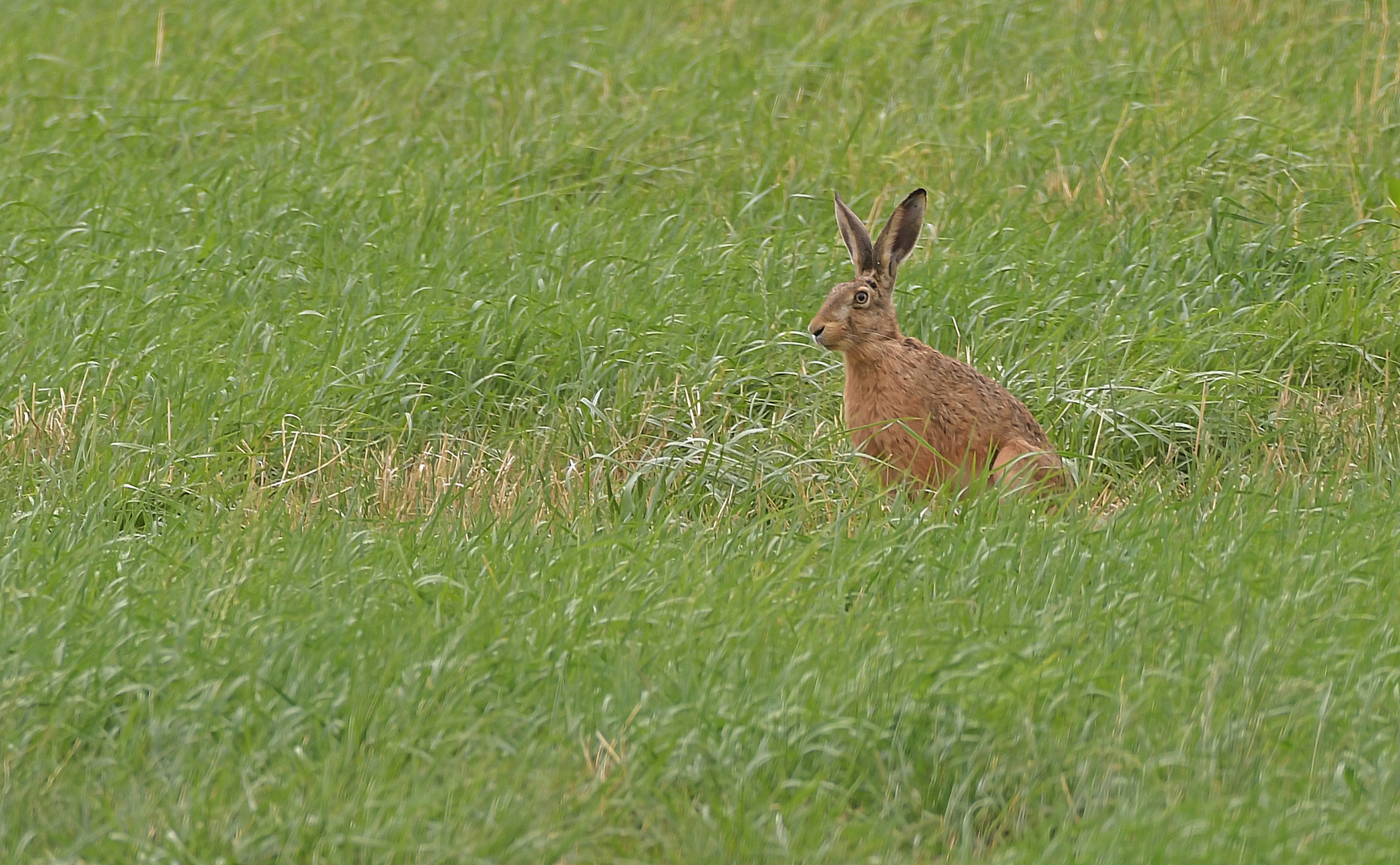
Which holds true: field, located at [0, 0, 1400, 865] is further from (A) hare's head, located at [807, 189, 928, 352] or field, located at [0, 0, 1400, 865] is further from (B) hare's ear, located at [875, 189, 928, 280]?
(B) hare's ear, located at [875, 189, 928, 280]

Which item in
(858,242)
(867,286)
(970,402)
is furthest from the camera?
(858,242)

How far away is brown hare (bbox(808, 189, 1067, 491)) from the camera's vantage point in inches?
233

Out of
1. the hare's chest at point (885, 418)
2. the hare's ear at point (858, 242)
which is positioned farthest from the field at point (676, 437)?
the hare's ear at point (858, 242)

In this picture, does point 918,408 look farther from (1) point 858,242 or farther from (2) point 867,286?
(1) point 858,242

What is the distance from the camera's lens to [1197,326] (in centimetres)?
713

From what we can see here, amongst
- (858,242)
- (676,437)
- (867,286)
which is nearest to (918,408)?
(867,286)

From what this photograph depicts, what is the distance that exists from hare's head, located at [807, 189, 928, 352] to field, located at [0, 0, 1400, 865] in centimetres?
40

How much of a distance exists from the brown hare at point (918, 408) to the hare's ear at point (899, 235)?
39 mm

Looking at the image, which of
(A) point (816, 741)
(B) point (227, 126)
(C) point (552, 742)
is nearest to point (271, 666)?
(C) point (552, 742)

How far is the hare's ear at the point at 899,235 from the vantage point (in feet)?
21.2

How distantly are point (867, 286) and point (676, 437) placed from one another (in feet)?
2.82

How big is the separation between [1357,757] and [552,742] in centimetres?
173

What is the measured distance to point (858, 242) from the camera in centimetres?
648

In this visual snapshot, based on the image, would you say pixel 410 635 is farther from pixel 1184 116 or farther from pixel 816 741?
pixel 1184 116
